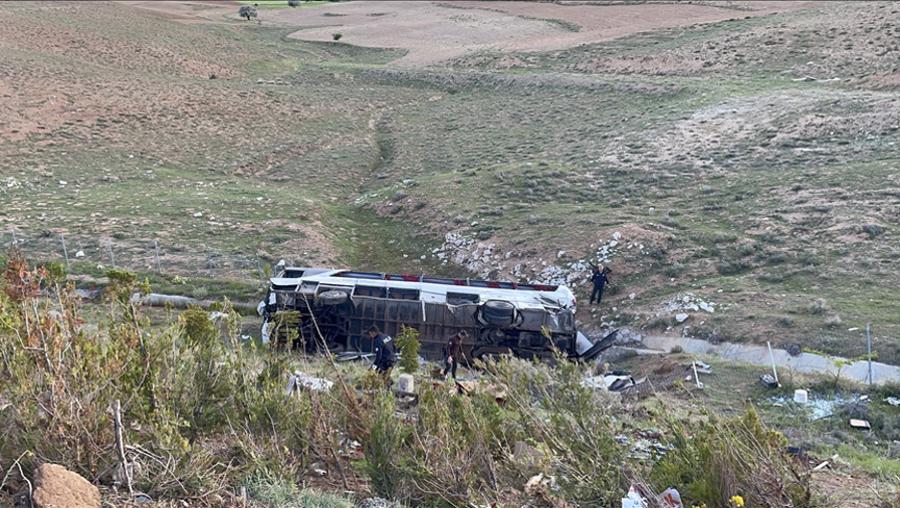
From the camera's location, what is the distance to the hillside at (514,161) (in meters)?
22.4

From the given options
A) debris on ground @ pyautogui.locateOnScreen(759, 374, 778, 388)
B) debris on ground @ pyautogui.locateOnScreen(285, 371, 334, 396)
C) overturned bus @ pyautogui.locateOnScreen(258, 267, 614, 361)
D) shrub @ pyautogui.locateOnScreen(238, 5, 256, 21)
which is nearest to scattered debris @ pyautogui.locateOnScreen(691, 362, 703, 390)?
debris on ground @ pyautogui.locateOnScreen(759, 374, 778, 388)

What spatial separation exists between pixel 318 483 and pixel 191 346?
1.92m

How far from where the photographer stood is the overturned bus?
58.7 feet

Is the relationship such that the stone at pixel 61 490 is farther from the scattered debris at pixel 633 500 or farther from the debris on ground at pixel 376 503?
the scattered debris at pixel 633 500

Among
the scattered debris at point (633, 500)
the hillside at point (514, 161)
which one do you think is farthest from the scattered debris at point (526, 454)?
the hillside at point (514, 161)

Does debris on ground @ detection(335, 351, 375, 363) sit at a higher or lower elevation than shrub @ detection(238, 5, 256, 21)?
higher

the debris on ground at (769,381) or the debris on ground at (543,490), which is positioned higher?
the debris on ground at (543,490)

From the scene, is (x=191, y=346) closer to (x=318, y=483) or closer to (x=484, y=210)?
(x=318, y=483)

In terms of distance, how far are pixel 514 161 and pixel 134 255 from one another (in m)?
15.6

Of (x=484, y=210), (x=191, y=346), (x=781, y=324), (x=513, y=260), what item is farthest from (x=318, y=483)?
(x=484, y=210)

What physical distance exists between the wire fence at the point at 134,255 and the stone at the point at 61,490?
53.7ft

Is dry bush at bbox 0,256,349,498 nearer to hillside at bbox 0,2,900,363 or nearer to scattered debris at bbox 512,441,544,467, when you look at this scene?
scattered debris at bbox 512,441,544,467

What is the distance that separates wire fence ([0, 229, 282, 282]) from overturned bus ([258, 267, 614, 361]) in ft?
18.0

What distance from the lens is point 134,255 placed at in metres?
25.5
